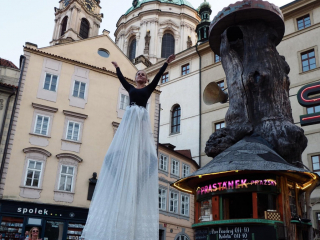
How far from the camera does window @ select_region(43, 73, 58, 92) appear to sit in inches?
791

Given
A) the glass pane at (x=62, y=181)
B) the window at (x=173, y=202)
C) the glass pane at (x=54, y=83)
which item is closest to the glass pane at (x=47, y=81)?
the glass pane at (x=54, y=83)

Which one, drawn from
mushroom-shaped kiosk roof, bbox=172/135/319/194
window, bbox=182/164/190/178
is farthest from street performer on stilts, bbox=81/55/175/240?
window, bbox=182/164/190/178

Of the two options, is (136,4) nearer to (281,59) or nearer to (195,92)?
(195,92)

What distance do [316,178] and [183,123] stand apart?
2236 centimetres

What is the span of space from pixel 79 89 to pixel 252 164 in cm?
1572

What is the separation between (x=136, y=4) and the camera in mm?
47031

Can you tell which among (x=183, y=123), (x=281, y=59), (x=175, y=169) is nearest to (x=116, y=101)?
(x=175, y=169)

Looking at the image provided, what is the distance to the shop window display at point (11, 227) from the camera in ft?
54.7

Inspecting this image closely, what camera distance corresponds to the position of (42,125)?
19219mm

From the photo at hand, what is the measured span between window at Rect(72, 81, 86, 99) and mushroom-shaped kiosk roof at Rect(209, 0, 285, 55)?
507 inches

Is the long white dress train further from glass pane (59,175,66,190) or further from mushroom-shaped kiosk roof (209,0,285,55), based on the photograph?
glass pane (59,175,66,190)

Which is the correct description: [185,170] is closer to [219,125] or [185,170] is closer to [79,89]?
[219,125]

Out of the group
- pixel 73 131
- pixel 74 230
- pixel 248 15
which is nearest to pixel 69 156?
pixel 73 131

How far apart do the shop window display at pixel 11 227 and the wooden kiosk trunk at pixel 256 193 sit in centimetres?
1219
